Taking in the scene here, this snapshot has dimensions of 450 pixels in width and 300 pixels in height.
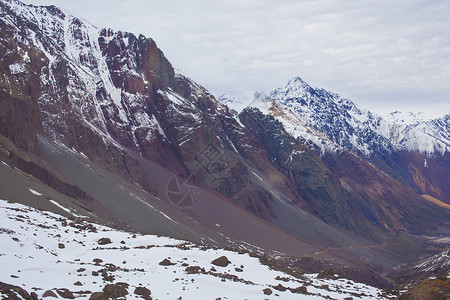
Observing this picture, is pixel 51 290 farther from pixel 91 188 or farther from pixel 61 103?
pixel 61 103

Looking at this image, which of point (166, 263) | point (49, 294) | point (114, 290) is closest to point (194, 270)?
point (166, 263)

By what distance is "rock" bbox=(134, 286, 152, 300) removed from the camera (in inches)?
1350

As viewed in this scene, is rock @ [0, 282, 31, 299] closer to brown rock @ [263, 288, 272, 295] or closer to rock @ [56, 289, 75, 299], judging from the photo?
rock @ [56, 289, 75, 299]

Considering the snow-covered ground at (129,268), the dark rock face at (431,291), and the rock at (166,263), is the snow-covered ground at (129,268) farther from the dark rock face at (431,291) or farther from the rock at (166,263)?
the dark rock face at (431,291)

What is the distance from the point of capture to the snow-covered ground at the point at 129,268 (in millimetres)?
35781

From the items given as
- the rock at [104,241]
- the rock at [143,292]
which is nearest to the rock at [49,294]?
the rock at [143,292]

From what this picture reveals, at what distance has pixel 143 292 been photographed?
34531 millimetres

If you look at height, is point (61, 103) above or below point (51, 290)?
above

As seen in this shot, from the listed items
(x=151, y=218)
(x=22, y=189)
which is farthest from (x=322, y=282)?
(x=151, y=218)

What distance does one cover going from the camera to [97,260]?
1802 inches

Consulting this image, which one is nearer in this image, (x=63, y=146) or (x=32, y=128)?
(x=32, y=128)

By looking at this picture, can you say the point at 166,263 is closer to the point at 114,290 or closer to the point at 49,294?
the point at 114,290

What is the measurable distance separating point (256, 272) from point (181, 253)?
803 cm

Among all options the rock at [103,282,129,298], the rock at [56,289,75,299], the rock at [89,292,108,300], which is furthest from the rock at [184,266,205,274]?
the rock at [56,289,75,299]
